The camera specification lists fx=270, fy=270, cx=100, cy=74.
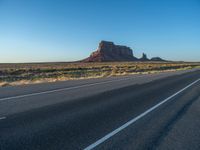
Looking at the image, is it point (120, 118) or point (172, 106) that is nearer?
point (120, 118)

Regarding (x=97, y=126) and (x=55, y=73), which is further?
(x=55, y=73)

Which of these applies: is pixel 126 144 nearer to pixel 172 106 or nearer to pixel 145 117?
pixel 145 117

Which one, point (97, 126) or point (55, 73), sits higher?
point (97, 126)

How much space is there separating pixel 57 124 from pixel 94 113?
181 centimetres

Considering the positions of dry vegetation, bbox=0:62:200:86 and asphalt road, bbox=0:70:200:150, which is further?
dry vegetation, bbox=0:62:200:86

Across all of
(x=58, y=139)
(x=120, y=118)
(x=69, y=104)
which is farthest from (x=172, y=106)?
(x=58, y=139)

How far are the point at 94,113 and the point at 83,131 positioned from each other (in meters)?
2.17

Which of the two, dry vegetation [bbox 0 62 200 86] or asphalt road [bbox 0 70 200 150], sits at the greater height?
asphalt road [bbox 0 70 200 150]

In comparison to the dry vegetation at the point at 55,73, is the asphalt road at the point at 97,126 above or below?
above

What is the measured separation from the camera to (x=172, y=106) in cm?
1004

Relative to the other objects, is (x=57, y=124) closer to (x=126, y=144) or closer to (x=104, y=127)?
(x=104, y=127)

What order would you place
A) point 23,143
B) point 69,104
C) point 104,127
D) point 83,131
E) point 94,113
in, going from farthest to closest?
1. point 69,104
2. point 94,113
3. point 104,127
4. point 83,131
5. point 23,143

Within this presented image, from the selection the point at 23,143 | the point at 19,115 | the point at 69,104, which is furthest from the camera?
the point at 69,104

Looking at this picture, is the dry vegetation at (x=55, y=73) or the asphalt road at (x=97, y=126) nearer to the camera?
the asphalt road at (x=97, y=126)
